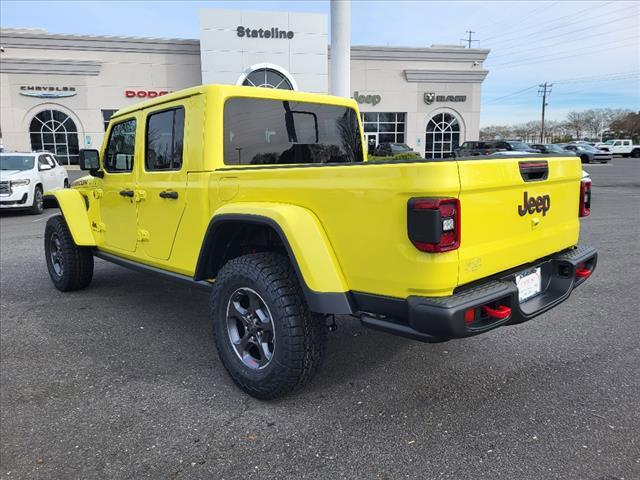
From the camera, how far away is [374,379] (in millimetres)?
3453

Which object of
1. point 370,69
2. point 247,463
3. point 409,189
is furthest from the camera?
point 370,69

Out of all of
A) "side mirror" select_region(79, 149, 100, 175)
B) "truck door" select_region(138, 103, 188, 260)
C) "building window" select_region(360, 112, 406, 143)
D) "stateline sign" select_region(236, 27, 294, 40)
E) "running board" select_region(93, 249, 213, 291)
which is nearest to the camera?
"running board" select_region(93, 249, 213, 291)

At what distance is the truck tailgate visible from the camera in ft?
8.31

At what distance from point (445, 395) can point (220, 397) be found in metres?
1.42

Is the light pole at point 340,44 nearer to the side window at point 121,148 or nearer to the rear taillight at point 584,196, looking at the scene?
the side window at point 121,148

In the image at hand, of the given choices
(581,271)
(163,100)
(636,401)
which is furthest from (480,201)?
(163,100)

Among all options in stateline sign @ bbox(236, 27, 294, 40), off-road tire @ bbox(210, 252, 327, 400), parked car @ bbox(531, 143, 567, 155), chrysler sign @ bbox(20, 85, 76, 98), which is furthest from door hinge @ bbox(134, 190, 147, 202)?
chrysler sign @ bbox(20, 85, 76, 98)

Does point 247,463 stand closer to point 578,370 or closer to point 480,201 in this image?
point 480,201

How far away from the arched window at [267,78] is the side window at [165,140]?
2889cm

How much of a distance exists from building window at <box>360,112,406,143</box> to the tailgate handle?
1400 inches

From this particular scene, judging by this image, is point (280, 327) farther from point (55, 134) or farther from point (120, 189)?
point (55, 134)

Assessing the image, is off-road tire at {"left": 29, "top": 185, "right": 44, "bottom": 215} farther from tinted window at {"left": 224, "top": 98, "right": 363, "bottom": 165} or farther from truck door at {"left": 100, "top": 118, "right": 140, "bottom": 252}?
tinted window at {"left": 224, "top": 98, "right": 363, "bottom": 165}

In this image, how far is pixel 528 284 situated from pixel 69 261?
462 centimetres

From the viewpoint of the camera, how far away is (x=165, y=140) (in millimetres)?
4078
